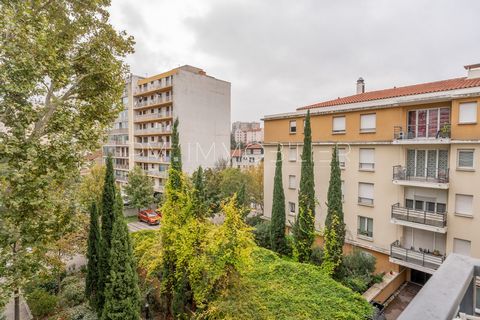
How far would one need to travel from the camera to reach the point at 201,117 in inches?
1407

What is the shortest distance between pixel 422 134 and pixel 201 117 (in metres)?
26.0

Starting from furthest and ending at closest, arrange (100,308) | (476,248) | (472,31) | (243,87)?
(243,87), (476,248), (472,31), (100,308)

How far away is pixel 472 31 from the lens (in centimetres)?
1280

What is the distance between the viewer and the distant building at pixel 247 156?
54.3m

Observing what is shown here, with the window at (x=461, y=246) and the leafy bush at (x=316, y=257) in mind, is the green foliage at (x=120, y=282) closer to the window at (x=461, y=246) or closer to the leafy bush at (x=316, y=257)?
the leafy bush at (x=316, y=257)

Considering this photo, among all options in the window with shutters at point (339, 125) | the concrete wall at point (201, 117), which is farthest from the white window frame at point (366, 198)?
the concrete wall at point (201, 117)

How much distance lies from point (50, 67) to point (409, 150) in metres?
18.1

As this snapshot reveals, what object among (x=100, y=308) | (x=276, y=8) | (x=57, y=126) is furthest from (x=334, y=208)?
(x=57, y=126)

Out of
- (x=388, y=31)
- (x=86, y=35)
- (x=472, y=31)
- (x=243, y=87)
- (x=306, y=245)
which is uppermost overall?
(x=243, y=87)

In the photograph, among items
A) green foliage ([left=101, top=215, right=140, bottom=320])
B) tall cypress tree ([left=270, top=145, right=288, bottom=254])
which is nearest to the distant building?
tall cypress tree ([left=270, top=145, right=288, bottom=254])

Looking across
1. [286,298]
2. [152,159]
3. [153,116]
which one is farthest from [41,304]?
[153,116]

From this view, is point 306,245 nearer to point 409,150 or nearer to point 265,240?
point 265,240

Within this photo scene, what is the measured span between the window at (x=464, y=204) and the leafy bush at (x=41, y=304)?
21.9 meters

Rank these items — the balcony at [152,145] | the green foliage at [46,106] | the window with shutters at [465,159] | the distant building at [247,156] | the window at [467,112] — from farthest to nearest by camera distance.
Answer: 1. the distant building at [247,156]
2. the balcony at [152,145]
3. the window with shutters at [465,159]
4. the window at [467,112]
5. the green foliage at [46,106]
